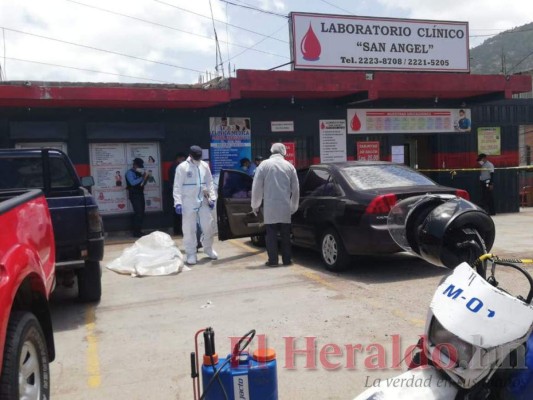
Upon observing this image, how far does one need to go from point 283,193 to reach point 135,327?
3203 mm

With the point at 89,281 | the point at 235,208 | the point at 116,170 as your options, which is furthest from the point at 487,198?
the point at 89,281

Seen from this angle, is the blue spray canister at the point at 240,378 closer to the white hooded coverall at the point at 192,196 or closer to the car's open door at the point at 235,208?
the white hooded coverall at the point at 192,196

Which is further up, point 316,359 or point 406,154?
point 406,154

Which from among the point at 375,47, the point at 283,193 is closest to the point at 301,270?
the point at 283,193

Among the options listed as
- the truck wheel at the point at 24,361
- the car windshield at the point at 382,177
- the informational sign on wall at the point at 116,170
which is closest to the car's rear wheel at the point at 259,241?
the car windshield at the point at 382,177

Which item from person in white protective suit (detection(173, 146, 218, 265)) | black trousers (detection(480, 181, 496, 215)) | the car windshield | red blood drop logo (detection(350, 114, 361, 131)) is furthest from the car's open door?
black trousers (detection(480, 181, 496, 215))

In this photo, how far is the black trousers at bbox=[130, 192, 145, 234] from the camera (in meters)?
11.4

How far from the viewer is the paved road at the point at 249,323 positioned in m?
3.90

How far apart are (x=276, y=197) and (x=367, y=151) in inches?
261

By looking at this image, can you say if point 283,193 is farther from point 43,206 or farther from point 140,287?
point 43,206

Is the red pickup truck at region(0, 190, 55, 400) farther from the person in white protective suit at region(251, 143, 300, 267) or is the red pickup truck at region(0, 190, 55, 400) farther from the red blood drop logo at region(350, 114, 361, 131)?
Answer: the red blood drop logo at region(350, 114, 361, 131)

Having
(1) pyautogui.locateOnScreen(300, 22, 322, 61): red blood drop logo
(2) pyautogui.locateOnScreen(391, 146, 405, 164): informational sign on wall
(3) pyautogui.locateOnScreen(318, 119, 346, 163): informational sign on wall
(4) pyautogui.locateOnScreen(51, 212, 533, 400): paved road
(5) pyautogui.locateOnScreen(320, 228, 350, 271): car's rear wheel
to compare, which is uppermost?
(1) pyautogui.locateOnScreen(300, 22, 322, 61): red blood drop logo

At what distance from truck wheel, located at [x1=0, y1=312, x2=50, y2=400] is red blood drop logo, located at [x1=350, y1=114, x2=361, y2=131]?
11.1 metres

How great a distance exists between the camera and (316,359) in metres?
4.21
